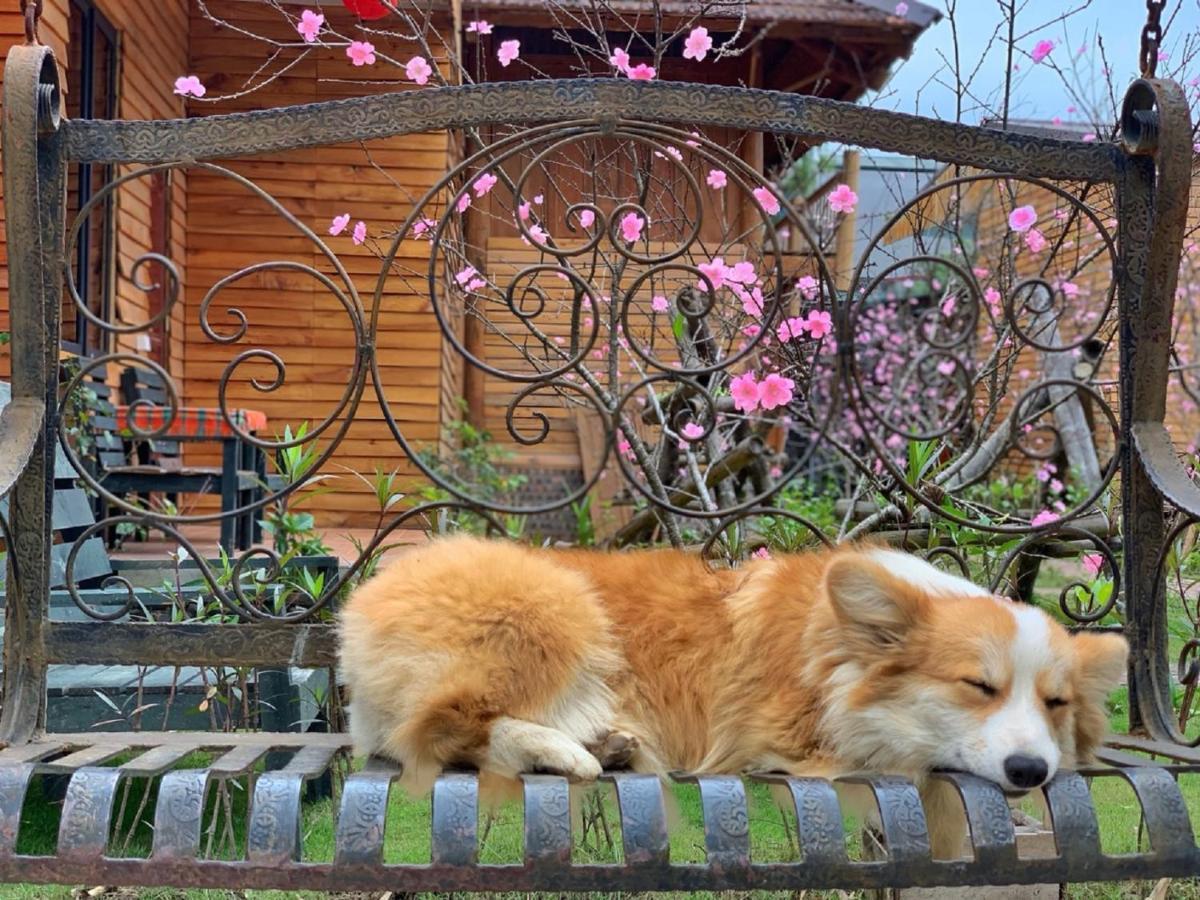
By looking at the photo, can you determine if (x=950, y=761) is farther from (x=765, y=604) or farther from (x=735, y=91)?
(x=735, y=91)

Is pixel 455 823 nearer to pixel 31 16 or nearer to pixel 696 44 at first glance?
pixel 31 16

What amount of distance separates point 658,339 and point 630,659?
3443 millimetres

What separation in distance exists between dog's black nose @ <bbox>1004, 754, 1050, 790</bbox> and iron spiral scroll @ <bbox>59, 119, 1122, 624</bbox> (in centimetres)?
79

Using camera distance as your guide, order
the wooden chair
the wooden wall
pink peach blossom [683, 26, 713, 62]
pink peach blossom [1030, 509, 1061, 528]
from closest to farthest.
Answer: pink peach blossom [1030, 509, 1061, 528] → pink peach blossom [683, 26, 713, 62] → the wooden chair → the wooden wall

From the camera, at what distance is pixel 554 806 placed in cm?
164

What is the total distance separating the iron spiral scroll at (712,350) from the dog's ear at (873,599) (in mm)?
381

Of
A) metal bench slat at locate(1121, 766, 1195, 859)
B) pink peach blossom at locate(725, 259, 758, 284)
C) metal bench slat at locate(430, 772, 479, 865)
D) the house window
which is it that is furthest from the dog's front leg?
the house window

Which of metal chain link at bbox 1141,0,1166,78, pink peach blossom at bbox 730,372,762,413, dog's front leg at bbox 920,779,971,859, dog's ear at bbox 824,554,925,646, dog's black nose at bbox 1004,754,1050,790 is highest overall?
metal chain link at bbox 1141,0,1166,78

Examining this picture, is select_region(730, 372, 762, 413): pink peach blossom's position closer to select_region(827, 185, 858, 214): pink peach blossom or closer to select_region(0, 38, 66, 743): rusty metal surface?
select_region(827, 185, 858, 214): pink peach blossom

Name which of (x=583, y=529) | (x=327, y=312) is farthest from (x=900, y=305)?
(x=583, y=529)

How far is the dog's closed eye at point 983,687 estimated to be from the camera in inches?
73.1

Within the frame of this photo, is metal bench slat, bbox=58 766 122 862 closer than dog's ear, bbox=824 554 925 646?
Yes

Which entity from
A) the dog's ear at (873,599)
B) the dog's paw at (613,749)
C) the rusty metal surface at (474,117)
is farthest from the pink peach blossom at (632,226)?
the dog's paw at (613,749)

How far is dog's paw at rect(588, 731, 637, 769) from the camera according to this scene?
2.03 meters
